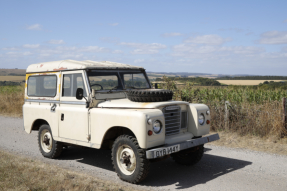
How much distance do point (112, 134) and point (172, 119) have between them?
1.27 m

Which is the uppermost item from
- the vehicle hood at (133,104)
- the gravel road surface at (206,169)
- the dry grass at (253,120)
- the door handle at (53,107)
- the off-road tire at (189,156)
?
the vehicle hood at (133,104)

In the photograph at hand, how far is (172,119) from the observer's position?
561 centimetres

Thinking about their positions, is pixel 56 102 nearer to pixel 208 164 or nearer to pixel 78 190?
pixel 78 190

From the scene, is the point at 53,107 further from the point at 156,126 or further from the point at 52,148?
the point at 156,126

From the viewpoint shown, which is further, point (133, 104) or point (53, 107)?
point (53, 107)

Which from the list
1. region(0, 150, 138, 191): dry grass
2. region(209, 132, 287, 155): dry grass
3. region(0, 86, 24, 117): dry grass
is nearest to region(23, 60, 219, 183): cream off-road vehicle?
region(0, 150, 138, 191): dry grass

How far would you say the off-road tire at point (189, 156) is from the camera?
6.36m

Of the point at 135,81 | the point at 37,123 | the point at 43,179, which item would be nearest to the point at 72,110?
the point at 43,179

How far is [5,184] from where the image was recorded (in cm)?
492

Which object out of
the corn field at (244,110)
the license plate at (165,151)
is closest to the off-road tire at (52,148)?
the license plate at (165,151)

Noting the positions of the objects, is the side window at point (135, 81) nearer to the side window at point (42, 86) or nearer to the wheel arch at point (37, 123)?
the side window at point (42, 86)

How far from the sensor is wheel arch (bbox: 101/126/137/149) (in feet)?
18.4

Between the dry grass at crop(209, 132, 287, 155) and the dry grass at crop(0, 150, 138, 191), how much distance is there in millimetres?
4739

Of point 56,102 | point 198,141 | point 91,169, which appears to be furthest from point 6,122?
point 198,141
